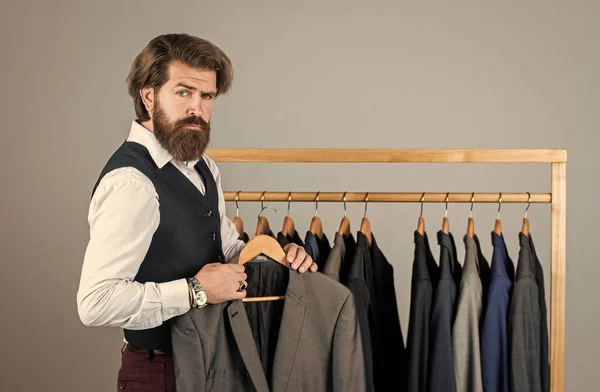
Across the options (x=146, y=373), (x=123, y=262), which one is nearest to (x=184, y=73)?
(x=123, y=262)

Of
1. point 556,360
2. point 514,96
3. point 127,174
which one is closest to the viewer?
point 127,174

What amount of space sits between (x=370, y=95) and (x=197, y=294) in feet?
6.41

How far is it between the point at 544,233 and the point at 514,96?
66 centimetres

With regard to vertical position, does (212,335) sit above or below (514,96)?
below

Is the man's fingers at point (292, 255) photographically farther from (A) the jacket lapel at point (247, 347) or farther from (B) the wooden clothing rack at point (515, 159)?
(B) the wooden clothing rack at point (515, 159)

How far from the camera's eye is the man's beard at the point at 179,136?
1990mm

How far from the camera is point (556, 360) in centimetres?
244

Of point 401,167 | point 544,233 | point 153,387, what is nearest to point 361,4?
point 401,167

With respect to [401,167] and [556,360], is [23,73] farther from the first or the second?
[556,360]

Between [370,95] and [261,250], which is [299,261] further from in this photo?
[370,95]

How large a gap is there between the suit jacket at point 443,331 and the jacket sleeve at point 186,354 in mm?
729

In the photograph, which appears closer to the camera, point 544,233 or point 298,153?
point 298,153

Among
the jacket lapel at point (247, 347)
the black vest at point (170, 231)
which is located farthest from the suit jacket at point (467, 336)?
the black vest at point (170, 231)

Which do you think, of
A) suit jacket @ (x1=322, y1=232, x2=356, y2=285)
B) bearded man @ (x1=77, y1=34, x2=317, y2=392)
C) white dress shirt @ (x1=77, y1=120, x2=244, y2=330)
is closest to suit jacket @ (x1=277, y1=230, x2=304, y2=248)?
suit jacket @ (x1=322, y1=232, x2=356, y2=285)
